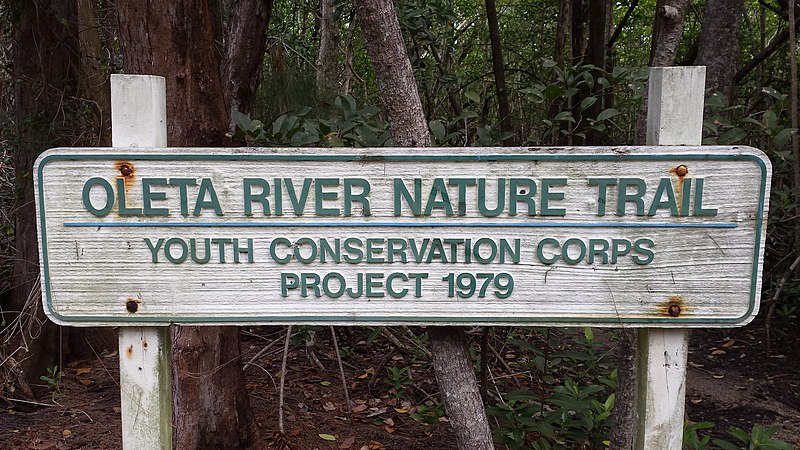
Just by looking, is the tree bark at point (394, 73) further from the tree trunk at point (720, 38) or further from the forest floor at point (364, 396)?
the tree trunk at point (720, 38)

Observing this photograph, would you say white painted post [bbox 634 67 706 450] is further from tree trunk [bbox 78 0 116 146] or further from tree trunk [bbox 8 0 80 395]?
tree trunk [bbox 8 0 80 395]

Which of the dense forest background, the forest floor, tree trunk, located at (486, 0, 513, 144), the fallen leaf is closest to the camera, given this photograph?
the dense forest background

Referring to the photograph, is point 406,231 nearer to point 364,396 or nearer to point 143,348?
point 143,348

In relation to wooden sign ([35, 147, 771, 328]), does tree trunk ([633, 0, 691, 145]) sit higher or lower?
higher

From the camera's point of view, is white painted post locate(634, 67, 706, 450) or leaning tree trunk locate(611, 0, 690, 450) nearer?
white painted post locate(634, 67, 706, 450)

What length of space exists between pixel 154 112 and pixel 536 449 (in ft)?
6.20

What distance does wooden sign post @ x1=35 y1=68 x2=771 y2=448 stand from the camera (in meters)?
1.71

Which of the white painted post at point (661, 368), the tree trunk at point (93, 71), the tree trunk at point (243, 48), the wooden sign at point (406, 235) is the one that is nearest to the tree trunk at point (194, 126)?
the tree trunk at point (243, 48)

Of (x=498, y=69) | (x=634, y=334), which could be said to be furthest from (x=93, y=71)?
(x=634, y=334)

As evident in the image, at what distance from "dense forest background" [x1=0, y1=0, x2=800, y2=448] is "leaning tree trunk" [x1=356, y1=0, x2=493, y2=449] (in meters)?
0.02

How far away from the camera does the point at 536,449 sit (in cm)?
270

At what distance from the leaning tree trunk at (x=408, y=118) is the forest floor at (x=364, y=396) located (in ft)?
3.19

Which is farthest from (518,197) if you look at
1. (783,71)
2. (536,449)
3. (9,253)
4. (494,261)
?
(783,71)

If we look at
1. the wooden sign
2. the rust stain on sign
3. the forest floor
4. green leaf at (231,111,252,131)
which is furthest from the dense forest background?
the rust stain on sign
